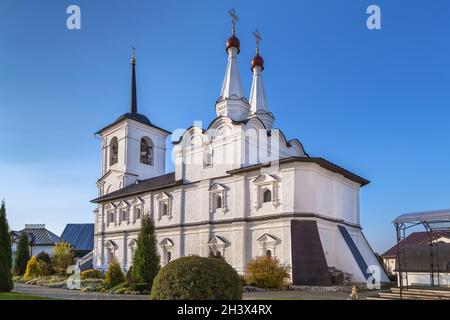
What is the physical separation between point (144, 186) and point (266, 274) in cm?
1707

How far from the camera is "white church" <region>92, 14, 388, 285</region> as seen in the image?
24516 millimetres

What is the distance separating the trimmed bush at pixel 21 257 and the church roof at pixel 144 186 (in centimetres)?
737

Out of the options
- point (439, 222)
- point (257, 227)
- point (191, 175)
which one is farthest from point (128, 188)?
point (439, 222)

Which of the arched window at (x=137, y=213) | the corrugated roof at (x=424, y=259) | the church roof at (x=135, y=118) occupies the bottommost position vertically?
the corrugated roof at (x=424, y=259)

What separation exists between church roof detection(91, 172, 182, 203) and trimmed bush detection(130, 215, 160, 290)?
1006cm

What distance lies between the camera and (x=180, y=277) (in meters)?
10.4

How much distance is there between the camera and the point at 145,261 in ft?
67.8

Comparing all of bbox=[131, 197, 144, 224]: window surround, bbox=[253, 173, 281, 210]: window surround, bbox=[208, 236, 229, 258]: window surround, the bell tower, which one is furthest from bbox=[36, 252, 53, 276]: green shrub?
bbox=[253, 173, 281, 210]: window surround

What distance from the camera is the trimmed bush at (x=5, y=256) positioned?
1838 cm

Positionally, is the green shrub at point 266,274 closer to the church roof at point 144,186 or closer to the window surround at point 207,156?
the window surround at point 207,156

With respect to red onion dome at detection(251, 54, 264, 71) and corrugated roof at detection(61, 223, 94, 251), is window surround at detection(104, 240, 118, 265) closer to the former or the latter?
corrugated roof at detection(61, 223, 94, 251)

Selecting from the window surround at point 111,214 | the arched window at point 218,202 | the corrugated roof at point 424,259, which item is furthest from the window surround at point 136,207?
the corrugated roof at point 424,259
